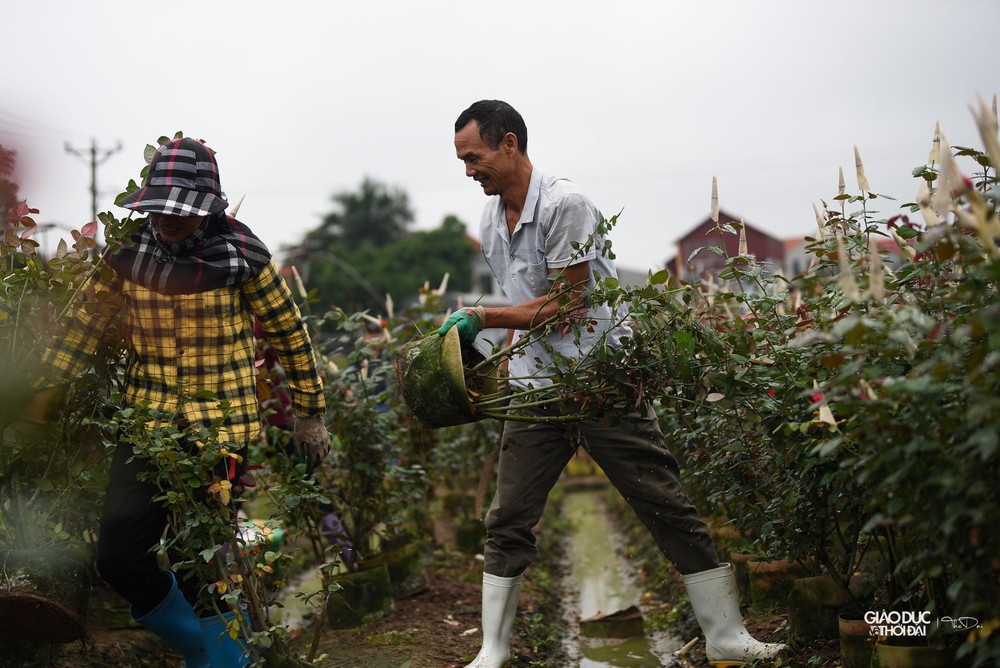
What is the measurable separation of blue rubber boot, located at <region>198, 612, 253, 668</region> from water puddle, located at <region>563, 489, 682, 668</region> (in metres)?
1.43

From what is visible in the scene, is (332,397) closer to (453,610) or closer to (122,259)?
(453,610)

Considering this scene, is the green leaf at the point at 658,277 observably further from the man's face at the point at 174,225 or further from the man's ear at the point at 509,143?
the man's face at the point at 174,225

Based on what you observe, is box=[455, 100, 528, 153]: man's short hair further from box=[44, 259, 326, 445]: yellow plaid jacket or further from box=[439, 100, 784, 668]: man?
box=[44, 259, 326, 445]: yellow plaid jacket

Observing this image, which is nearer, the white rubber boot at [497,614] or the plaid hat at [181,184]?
the plaid hat at [181,184]

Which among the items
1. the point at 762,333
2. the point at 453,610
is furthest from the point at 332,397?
the point at 762,333

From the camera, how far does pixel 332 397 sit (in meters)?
4.30

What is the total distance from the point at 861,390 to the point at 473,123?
169 centimetres

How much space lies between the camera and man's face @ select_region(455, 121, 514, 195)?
3234 millimetres

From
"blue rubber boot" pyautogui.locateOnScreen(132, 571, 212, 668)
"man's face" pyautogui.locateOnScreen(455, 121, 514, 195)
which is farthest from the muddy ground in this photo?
"man's face" pyautogui.locateOnScreen(455, 121, 514, 195)

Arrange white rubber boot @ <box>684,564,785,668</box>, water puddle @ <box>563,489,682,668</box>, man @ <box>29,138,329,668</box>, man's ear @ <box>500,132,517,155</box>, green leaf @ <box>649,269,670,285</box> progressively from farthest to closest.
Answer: water puddle @ <box>563,489,682,668</box> < man's ear @ <box>500,132,517,155</box> < white rubber boot @ <box>684,564,785,668</box> < man @ <box>29,138,329,668</box> < green leaf @ <box>649,269,670,285</box>

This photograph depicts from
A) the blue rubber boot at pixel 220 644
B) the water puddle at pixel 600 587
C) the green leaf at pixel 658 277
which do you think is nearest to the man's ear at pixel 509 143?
the green leaf at pixel 658 277

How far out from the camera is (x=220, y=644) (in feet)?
9.81

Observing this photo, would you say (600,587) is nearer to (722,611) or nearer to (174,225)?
(722,611)

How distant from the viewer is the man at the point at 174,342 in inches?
114
